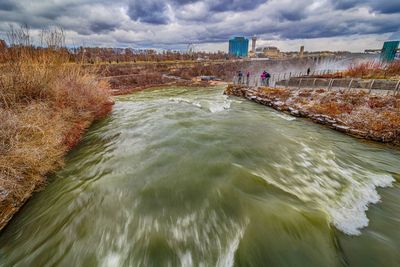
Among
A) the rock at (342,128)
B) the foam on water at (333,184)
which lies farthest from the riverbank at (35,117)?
the rock at (342,128)

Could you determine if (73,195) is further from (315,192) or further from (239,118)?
(239,118)

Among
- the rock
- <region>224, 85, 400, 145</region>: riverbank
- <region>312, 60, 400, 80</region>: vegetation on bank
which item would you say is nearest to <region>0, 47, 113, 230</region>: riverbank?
the rock

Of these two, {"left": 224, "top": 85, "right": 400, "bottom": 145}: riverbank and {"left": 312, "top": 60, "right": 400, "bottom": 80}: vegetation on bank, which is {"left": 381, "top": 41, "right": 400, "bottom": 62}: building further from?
{"left": 224, "top": 85, "right": 400, "bottom": 145}: riverbank

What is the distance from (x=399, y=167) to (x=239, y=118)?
23.7 ft

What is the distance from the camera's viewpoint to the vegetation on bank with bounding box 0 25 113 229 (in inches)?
182

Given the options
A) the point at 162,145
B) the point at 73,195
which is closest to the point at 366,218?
the point at 162,145

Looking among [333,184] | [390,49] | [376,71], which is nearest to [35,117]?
[333,184]

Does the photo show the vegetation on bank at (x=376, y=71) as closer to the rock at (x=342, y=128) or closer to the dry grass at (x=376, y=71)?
the dry grass at (x=376, y=71)

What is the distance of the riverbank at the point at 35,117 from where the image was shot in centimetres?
459

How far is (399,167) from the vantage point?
22.1ft

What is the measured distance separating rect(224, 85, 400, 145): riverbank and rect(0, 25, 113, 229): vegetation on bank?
44.3 ft

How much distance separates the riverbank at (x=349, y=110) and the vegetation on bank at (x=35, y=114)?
13504 millimetres

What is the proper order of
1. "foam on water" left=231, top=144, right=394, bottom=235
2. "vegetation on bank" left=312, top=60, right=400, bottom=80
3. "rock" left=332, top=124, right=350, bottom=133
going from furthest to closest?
"vegetation on bank" left=312, top=60, right=400, bottom=80 → "rock" left=332, top=124, right=350, bottom=133 → "foam on water" left=231, top=144, right=394, bottom=235

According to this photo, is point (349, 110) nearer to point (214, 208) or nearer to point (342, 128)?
point (342, 128)
